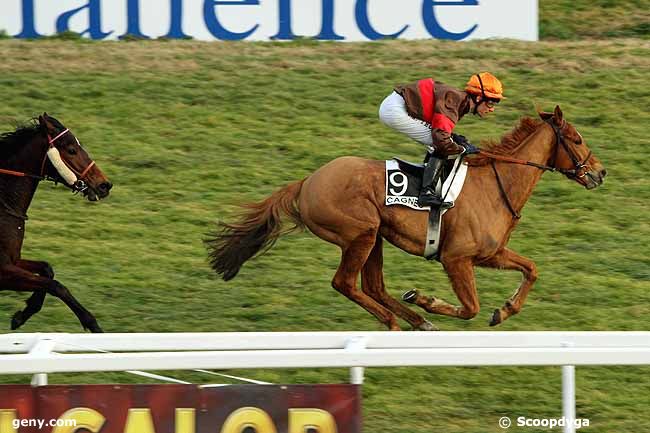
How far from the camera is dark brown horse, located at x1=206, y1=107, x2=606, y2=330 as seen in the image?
7.77 m

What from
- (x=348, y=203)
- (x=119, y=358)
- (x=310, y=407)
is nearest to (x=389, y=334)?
(x=310, y=407)

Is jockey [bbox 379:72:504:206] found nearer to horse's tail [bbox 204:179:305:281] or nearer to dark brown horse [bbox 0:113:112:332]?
horse's tail [bbox 204:179:305:281]

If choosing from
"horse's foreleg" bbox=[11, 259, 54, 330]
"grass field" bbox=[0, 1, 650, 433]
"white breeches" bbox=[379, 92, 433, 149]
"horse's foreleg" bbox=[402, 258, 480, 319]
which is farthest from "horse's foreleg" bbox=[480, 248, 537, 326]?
"horse's foreleg" bbox=[11, 259, 54, 330]

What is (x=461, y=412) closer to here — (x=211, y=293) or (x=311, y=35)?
(x=211, y=293)

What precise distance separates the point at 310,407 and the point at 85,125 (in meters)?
7.72

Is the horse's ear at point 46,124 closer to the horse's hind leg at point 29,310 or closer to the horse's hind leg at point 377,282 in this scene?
the horse's hind leg at point 29,310

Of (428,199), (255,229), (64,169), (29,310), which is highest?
(64,169)

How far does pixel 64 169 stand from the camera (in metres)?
7.82

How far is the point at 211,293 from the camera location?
8867 mm

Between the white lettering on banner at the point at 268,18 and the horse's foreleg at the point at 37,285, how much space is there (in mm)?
6405
